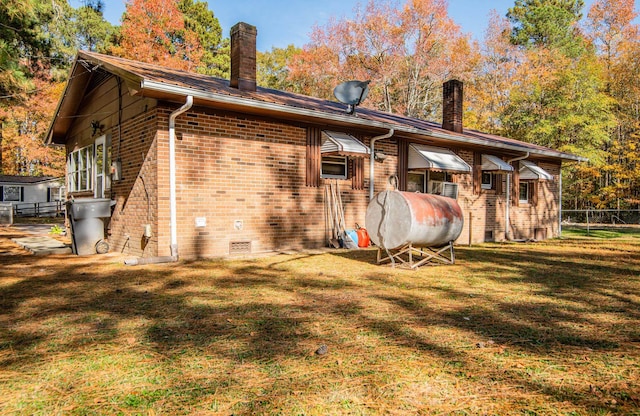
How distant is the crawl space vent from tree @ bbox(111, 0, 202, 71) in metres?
20.5

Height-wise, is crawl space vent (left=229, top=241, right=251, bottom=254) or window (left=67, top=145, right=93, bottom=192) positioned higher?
window (left=67, top=145, right=93, bottom=192)

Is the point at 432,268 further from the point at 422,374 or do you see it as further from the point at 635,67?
the point at 635,67

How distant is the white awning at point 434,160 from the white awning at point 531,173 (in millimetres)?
3718

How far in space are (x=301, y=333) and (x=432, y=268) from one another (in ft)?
13.9

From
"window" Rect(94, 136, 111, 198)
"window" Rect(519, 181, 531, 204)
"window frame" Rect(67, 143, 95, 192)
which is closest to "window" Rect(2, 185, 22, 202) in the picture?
"window frame" Rect(67, 143, 95, 192)

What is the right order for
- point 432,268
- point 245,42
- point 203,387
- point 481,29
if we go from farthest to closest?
point 481,29 < point 245,42 < point 432,268 < point 203,387

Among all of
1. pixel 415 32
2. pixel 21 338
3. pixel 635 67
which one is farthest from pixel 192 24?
pixel 21 338

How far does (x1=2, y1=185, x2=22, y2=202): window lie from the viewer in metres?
30.5

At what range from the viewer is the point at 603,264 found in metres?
7.63

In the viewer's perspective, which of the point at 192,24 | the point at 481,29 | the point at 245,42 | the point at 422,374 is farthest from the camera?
the point at 192,24

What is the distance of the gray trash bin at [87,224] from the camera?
27.3 feet

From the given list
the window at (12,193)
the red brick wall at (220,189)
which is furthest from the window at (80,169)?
the window at (12,193)

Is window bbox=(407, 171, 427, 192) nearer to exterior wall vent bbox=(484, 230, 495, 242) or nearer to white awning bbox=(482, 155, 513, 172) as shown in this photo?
white awning bbox=(482, 155, 513, 172)

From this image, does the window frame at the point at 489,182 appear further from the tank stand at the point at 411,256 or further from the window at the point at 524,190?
the tank stand at the point at 411,256
